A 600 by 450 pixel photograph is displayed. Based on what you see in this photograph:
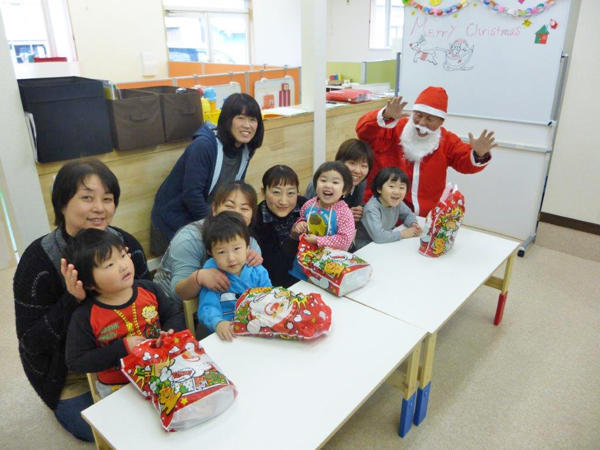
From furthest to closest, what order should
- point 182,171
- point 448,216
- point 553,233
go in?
point 553,233, point 182,171, point 448,216

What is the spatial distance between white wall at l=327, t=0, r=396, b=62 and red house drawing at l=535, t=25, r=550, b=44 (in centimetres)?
412

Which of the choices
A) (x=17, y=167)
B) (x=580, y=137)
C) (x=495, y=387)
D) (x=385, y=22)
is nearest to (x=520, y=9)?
(x=580, y=137)

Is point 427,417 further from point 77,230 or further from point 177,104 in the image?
point 177,104

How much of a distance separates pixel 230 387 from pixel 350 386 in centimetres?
33

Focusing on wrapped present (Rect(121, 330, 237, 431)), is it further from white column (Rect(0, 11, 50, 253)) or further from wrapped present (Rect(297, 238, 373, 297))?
white column (Rect(0, 11, 50, 253))

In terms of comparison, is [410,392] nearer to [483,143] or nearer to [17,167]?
[483,143]

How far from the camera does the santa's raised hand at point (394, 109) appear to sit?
2398 millimetres

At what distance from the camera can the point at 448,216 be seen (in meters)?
2.02

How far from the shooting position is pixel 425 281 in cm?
184

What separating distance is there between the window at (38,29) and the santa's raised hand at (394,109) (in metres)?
5.47

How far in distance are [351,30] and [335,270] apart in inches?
254

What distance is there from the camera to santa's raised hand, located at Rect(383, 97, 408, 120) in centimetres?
240

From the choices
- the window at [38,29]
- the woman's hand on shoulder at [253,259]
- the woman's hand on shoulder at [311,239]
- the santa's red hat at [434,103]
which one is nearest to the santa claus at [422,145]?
the santa's red hat at [434,103]

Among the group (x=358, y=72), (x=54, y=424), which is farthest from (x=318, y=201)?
(x=358, y=72)
